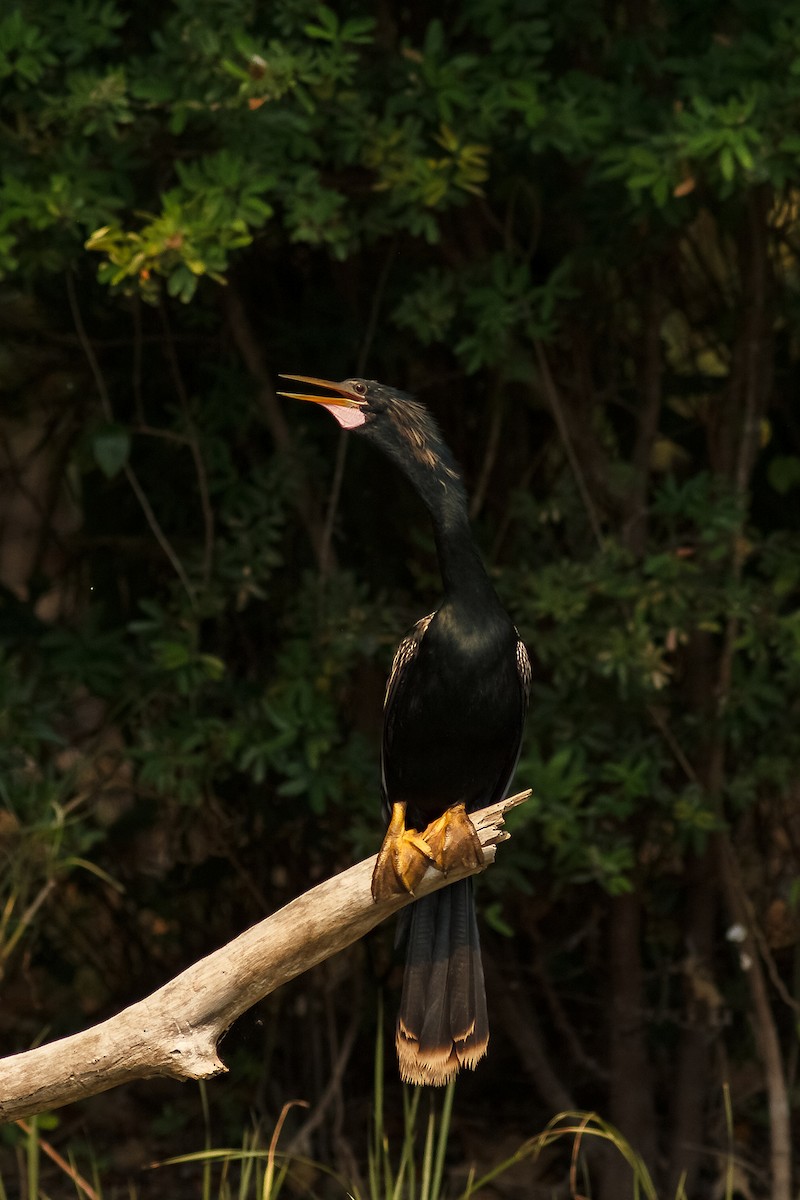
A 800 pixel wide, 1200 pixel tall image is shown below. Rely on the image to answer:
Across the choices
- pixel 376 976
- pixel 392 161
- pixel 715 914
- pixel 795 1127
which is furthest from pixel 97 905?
pixel 392 161

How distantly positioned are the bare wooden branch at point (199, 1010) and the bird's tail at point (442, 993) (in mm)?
487

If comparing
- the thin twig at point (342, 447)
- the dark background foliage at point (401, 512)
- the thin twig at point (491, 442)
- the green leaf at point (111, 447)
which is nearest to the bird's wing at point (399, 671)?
the dark background foliage at point (401, 512)

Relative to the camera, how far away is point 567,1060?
456cm

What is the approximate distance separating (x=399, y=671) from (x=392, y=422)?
0.48m

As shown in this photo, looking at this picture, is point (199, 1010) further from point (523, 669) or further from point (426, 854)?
point (523, 669)

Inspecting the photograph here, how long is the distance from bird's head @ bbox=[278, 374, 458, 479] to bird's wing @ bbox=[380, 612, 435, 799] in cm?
31

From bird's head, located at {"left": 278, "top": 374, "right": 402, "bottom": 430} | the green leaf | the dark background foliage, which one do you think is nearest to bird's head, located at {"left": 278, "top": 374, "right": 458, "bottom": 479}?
bird's head, located at {"left": 278, "top": 374, "right": 402, "bottom": 430}

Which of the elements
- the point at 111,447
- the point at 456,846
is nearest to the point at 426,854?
the point at 456,846

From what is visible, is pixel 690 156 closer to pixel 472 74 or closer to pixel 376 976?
pixel 472 74

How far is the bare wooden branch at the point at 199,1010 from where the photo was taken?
2451 millimetres

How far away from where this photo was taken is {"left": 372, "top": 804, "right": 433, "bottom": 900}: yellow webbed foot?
250 cm

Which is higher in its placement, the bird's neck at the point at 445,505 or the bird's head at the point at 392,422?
the bird's head at the point at 392,422

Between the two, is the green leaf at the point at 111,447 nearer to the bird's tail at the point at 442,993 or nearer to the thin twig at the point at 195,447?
the thin twig at the point at 195,447

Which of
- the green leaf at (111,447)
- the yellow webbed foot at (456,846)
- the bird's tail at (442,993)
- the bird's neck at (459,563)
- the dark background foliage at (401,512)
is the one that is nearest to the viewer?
the yellow webbed foot at (456,846)
